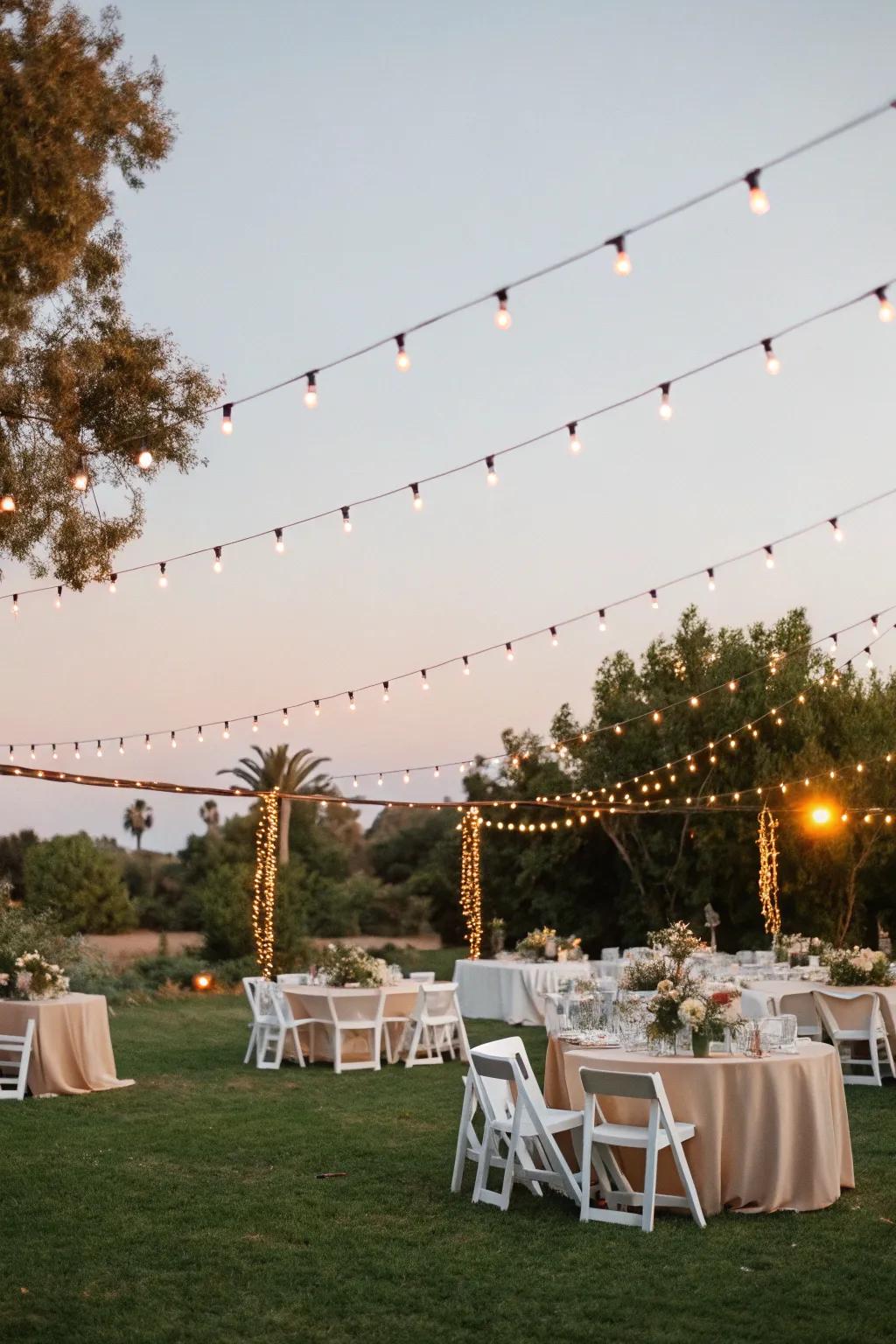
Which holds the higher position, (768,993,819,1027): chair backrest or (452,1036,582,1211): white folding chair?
(768,993,819,1027): chair backrest

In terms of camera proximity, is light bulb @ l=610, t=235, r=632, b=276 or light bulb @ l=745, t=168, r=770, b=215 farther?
light bulb @ l=610, t=235, r=632, b=276

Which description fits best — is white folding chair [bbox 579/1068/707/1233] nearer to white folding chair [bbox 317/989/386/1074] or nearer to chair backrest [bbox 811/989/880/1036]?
chair backrest [bbox 811/989/880/1036]

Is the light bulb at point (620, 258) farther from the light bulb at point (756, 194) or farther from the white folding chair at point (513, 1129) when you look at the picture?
the white folding chair at point (513, 1129)

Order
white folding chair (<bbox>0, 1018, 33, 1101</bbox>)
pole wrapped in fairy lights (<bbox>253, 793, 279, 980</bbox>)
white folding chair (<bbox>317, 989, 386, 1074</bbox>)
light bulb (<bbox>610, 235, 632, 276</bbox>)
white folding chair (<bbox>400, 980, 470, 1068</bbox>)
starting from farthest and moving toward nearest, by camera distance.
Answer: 1. pole wrapped in fairy lights (<bbox>253, 793, 279, 980</bbox>)
2. white folding chair (<bbox>400, 980, 470, 1068</bbox>)
3. white folding chair (<bbox>317, 989, 386, 1074</bbox>)
4. white folding chair (<bbox>0, 1018, 33, 1101</bbox>)
5. light bulb (<bbox>610, 235, 632, 276</bbox>)

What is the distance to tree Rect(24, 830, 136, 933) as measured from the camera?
2562 centimetres

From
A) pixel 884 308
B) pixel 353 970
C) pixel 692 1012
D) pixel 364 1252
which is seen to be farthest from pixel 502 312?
pixel 353 970

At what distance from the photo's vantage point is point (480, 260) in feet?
27.5

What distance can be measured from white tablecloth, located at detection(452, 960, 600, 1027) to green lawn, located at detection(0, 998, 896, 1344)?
6000 mm

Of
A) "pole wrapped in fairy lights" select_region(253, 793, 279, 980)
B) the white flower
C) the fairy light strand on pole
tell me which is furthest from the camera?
"pole wrapped in fairy lights" select_region(253, 793, 279, 980)

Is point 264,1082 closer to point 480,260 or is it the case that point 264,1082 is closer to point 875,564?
point 480,260

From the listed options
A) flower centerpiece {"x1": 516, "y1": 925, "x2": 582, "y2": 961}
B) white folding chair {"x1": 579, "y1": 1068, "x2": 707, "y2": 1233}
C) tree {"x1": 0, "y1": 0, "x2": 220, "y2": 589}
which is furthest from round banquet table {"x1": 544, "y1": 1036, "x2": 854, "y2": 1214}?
flower centerpiece {"x1": 516, "y1": 925, "x2": 582, "y2": 961}

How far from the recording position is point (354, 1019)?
35.4 feet

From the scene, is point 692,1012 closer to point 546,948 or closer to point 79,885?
point 546,948

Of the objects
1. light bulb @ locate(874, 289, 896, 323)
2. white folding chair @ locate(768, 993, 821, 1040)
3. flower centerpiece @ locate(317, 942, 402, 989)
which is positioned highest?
light bulb @ locate(874, 289, 896, 323)
